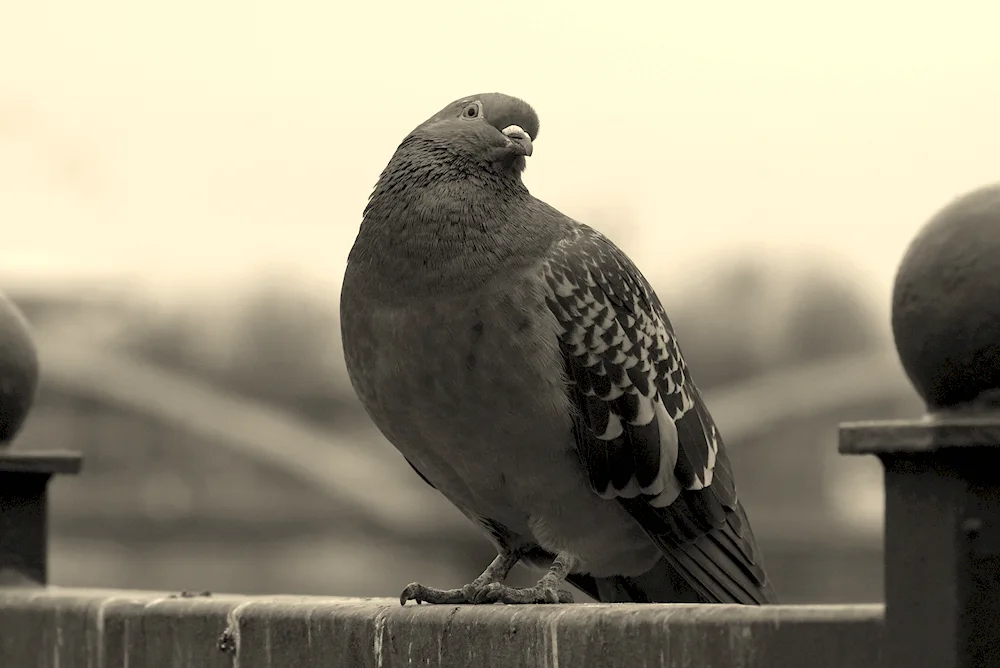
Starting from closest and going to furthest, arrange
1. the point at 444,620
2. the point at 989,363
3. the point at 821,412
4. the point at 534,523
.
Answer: the point at 989,363
the point at 444,620
the point at 534,523
the point at 821,412

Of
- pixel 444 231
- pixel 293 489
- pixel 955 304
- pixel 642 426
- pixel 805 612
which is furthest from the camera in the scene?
pixel 293 489

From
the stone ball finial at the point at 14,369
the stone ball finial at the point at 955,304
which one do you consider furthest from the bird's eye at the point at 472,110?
the stone ball finial at the point at 955,304

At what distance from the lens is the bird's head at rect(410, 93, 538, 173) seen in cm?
627

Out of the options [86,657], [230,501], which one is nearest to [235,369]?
[230,501]

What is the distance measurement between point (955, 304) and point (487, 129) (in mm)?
3132

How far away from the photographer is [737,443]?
149 ft

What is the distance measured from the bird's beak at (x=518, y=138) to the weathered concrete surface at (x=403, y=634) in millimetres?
1856

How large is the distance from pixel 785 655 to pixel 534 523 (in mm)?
2275

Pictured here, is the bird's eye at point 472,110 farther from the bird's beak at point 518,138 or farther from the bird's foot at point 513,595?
the bird's foot at point 513,595

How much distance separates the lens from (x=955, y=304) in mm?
3463

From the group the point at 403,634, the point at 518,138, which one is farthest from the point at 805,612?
the point at 518,138

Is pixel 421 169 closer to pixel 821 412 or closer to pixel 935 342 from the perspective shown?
pixel 935 342

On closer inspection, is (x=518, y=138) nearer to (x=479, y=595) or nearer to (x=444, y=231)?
(x=444, y=231)

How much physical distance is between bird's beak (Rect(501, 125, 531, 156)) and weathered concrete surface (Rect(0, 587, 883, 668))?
1856mm
